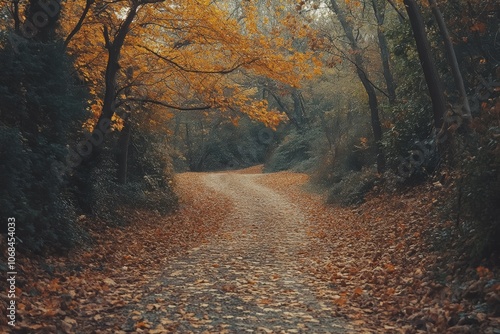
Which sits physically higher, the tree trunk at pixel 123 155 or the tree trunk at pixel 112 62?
the tree trunk at pixel 112 62

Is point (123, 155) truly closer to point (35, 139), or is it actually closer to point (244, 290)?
point (35, 139)

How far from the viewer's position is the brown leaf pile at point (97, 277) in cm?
532

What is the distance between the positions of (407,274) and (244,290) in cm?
256

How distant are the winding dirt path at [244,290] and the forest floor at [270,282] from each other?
2cm

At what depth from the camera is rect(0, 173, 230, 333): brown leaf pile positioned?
5.32 meters

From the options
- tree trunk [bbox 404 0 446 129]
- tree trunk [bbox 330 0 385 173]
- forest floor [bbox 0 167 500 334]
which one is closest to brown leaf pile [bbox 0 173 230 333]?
forest floor [bbox 0 167 500 334]

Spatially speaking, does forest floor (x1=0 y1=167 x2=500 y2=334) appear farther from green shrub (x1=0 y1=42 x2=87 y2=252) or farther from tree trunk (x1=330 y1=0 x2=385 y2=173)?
tree trunk (x1=330 y1=0 x2=385 y2=173)

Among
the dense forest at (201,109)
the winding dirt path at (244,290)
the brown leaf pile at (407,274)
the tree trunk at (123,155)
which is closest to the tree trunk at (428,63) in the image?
the dense forest at (201,109)

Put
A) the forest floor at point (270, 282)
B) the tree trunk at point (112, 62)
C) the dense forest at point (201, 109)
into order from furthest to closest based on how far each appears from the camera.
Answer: the tree trunk at point (112, 62)
the dense forest at point (201, 109)
the forest floor at point (270, 282)

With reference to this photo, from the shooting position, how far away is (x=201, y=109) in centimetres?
1323

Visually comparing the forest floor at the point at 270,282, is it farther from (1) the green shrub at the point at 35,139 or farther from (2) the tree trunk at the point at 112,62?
(2) the tree trunk at the point at 112,62

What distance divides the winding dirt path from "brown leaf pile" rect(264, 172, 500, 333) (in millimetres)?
430

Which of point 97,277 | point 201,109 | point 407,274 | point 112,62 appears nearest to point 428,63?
point 407,274

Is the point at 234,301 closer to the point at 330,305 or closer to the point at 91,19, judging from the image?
the point at 330,305
